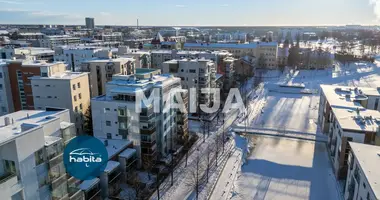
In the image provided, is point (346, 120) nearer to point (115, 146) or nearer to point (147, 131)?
point (147, 131)

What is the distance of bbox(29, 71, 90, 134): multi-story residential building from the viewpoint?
17734 mm

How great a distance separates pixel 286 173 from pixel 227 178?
339 cm

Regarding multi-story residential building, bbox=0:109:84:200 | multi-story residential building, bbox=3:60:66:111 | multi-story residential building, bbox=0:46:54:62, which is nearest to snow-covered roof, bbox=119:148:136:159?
multi-story residential building, bbox=0:109:84:200

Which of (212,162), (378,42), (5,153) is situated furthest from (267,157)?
(378,42)

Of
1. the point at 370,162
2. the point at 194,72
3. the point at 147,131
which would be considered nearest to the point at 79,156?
the point at 147,131

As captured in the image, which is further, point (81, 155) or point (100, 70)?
point (100, 70)

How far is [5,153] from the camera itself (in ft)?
24.3

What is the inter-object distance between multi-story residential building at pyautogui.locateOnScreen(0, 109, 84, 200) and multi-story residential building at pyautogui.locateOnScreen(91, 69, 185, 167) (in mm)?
5199

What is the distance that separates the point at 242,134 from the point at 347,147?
7644 millimetres

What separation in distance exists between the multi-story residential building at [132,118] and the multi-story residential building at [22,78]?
6251mm

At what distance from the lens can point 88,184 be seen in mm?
12281

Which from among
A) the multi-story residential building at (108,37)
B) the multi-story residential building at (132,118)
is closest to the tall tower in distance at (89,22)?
the multi-story residential building at (108,37)

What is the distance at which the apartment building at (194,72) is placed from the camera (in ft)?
82.2

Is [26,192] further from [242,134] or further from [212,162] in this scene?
[242,134]
